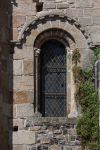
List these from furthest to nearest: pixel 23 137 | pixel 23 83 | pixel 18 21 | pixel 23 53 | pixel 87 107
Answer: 1. pixel 18 21
2. pixel 23 53
3. pixel 23 83
4. pixel 87 107
5. pixel 23 137

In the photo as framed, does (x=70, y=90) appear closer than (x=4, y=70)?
No

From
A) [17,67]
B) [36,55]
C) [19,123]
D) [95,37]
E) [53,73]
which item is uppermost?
[95,37]

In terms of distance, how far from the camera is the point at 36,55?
16.9 m

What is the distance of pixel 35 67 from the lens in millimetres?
16906

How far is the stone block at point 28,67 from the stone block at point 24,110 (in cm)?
82

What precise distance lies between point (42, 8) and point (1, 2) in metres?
1.09

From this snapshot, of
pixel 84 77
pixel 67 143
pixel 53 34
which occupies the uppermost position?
pixel 53 34

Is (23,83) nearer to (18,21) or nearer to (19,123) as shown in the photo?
(19,123)

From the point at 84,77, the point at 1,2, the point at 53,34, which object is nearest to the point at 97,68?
the point at 84,77

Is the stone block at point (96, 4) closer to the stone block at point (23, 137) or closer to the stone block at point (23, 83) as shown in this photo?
the stone block at point (23, 83)

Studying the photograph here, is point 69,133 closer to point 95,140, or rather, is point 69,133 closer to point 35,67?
point 95,140

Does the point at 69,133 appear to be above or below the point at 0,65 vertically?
below

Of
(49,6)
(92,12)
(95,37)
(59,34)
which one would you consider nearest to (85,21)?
(92,12)

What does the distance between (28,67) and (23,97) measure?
764 mm
